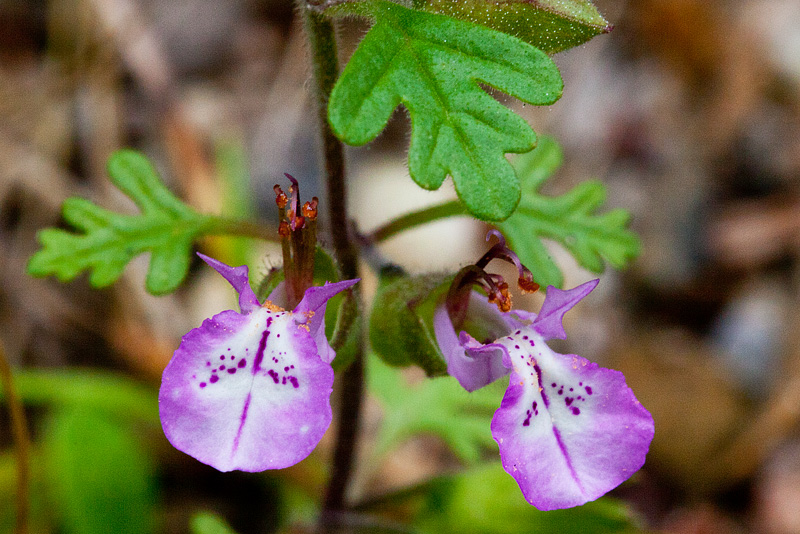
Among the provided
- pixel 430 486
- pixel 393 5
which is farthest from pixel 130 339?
pixel 393 5

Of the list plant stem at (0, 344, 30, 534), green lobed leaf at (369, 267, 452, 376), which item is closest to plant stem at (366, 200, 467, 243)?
green lobed leaf at (369, 267, 452, 376)

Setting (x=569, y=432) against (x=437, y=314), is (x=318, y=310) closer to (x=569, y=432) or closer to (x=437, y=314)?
(x=437, y=314)

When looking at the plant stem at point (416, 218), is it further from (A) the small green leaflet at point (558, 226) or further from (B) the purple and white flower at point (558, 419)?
(B) the purple and white flower at point (558, 419)

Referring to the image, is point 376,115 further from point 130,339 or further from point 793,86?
point 793,86

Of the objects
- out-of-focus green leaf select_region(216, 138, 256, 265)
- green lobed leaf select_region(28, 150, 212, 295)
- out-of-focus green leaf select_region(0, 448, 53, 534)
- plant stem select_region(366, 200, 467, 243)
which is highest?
plant stem select_region(366, 200, 467, 243)

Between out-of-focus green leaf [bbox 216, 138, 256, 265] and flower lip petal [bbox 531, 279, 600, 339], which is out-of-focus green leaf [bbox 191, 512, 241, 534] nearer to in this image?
flower lip petal [bbox 531, 279, 600, 339]

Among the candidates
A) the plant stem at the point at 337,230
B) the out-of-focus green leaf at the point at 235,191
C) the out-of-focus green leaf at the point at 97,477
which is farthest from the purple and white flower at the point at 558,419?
the out-of-focus green leaf at the point at 235,191
